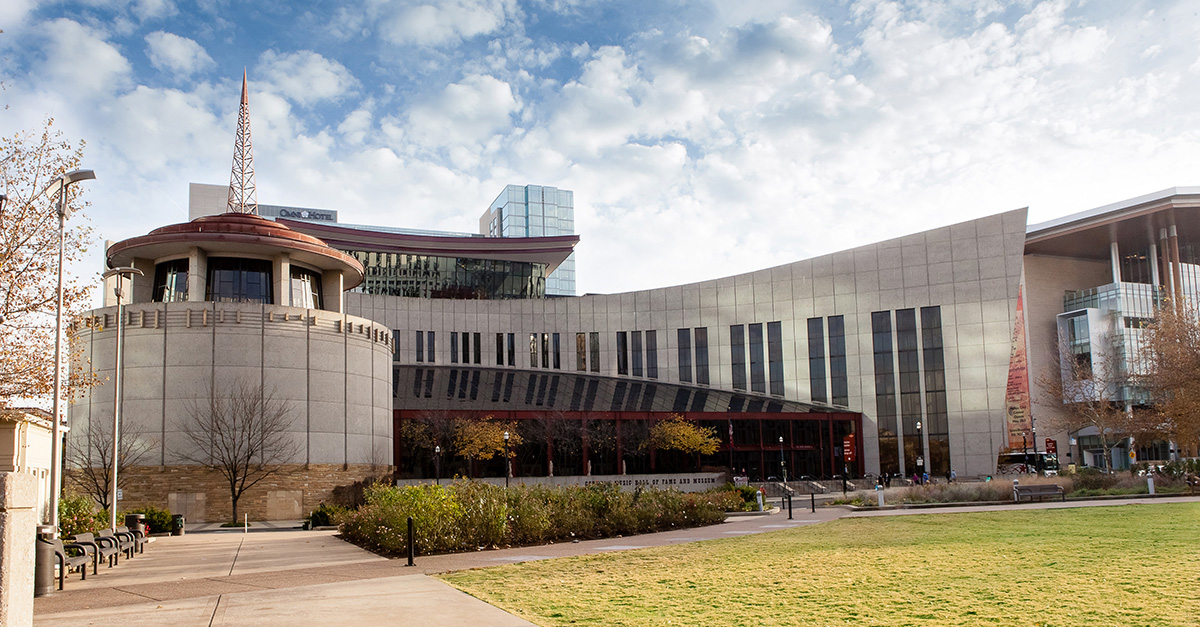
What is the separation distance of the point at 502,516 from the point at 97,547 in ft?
32.4

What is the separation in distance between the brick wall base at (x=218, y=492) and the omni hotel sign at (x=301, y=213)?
4746 inches

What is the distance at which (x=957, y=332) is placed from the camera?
7600 centimetres

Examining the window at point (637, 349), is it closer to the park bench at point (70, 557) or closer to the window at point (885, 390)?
the window at point (885, 390)

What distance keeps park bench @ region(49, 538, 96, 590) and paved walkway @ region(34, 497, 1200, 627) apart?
1.28 ft

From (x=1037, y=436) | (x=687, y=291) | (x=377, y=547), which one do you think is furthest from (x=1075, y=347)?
(x=377, y=547)

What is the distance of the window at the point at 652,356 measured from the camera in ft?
285

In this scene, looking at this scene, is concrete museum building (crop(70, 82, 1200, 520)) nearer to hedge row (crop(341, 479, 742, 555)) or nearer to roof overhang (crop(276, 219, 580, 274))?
roof overhang (crop(276, 219, 580, 274))

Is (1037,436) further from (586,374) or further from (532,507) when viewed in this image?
(532,507)

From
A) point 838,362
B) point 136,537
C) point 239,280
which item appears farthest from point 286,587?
point 838,362

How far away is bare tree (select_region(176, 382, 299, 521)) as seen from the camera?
45281 mm

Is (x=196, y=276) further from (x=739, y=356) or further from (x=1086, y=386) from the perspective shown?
(x=1086, y=386)

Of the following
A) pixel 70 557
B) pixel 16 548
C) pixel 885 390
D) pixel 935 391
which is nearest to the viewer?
pixel 16 548

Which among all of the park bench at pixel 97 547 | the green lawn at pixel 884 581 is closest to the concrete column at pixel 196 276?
the park bench at pixel 97 547

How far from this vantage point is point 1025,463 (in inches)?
2790
